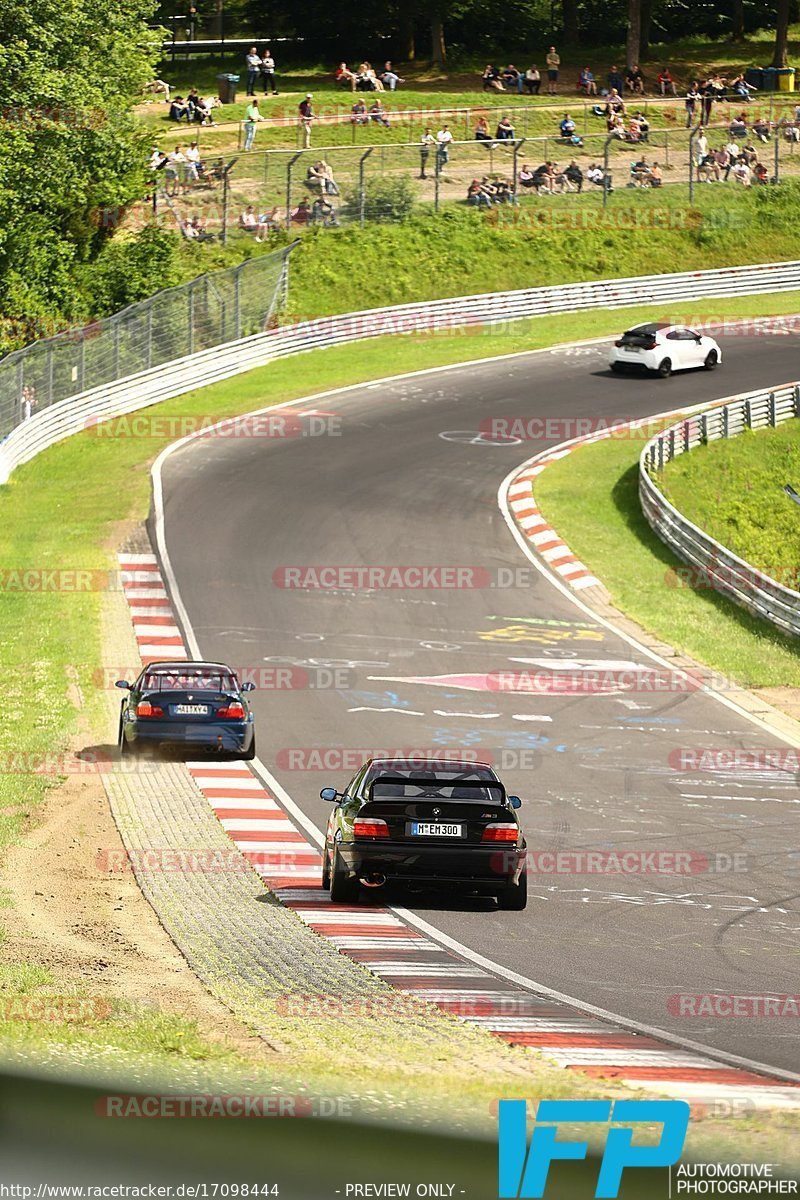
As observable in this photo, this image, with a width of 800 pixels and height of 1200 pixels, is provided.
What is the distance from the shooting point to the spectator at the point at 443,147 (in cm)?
6078

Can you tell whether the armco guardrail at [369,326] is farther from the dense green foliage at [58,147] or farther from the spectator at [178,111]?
the spectator at [178,111]

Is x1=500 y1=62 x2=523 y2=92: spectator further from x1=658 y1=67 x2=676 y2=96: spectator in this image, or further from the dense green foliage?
the dense green foliage

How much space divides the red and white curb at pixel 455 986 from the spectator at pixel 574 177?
4602 cm

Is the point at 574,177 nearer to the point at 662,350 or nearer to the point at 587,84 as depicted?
the point at 662,350

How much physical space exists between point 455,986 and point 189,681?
10.3 meters

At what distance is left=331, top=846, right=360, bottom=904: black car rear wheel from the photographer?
47.2 feet

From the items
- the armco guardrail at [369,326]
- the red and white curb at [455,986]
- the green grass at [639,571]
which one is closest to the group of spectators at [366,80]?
the armco guardrail at [369,326]

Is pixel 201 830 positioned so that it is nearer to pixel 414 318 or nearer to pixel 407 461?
pixel 407 461

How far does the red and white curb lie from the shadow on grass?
1288 centimetres

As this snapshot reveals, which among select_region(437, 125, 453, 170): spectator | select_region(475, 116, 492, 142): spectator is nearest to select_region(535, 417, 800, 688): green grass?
select_region(437, 125, 453, 170): spectator

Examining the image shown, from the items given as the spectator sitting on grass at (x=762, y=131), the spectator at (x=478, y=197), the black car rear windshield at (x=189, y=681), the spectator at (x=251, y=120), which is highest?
the spectator at (x=251, y=120)

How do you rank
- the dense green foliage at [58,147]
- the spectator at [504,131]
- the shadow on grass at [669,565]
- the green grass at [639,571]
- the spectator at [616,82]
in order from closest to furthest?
1. the green grass at [639,571]
2. the shadow on grass at [669,565]
3. the dense green foliage at [58,147]
4. the spectator at [504,131]
5. the spectator at [616,82]

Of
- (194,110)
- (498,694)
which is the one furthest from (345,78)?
(498,694)

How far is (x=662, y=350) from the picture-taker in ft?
164
